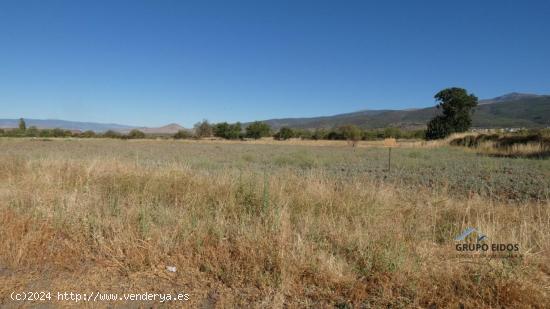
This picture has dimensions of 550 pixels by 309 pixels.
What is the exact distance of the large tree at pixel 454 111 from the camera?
45750 mm

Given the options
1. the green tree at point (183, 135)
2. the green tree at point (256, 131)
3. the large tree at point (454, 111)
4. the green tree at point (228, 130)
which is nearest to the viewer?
the large tree at point (454, 111)

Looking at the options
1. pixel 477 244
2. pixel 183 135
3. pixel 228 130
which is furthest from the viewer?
pixel 183 135

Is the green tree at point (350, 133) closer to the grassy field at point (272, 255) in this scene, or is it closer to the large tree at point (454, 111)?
the large tree at point (454, 111)

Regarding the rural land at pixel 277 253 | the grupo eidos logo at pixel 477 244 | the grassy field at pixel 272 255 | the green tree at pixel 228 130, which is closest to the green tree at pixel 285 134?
the green tree at pixel 228 130

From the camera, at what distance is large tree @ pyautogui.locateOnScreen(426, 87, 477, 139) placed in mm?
45750

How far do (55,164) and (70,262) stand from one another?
704 cm

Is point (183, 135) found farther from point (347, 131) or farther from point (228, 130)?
point (347, 131)

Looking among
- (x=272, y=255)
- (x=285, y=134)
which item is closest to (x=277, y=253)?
(x=272, y=255)

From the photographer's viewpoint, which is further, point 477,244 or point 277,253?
point 477,244

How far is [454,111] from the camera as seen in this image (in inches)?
1817

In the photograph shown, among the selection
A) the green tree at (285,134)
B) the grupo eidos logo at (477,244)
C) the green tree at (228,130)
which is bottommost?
the grupo eidos logo at (477,244)

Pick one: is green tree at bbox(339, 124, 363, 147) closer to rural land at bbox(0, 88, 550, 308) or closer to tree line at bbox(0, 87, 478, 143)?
tree line at bbox(0, 87, 478, 143)

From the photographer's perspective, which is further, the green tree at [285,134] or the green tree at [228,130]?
the green tree at [228,130]

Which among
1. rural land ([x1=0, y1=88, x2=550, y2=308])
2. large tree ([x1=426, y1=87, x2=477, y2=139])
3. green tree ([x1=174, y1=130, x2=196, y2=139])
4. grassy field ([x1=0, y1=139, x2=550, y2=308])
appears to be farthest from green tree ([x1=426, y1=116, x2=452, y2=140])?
green tree ([x1=174, y1=130, x2=196, y2=139])
